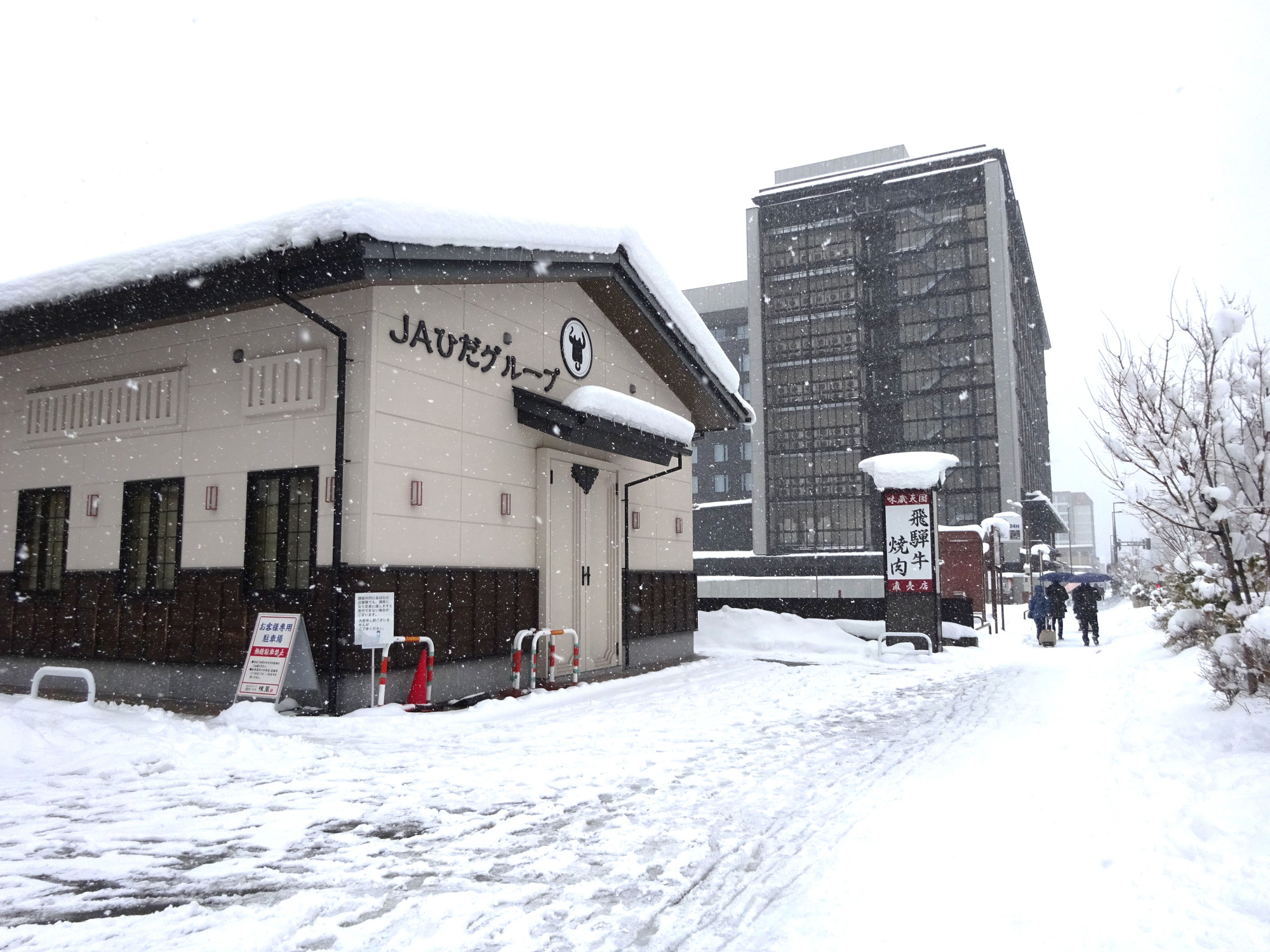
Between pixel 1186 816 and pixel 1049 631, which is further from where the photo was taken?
pixel 1049 631

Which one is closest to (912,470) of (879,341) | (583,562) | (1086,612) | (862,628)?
(862,628)

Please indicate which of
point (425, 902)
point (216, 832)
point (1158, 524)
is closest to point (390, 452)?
point (216, 832)

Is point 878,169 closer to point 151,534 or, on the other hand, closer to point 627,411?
point 627,411

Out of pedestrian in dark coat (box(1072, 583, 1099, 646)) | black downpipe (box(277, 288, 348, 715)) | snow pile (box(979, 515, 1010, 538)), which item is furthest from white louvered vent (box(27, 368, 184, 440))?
snow pile (box(979, 515, 1010, 538))

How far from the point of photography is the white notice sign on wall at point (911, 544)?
57.1ft

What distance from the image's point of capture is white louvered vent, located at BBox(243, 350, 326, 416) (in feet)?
32.6

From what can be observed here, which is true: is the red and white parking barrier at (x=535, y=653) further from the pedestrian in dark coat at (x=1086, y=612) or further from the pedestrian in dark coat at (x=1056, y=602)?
the pedestrian in dark coat at (x=1056, y=602)

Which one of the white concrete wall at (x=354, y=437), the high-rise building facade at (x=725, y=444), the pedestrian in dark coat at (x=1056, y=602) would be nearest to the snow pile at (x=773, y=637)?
the pedestrian in dark coat at (x=1056, y=602)

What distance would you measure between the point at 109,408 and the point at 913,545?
580 inches

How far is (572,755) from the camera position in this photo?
7301 mm

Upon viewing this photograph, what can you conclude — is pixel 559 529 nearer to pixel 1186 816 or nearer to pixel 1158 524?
pixel 1158 524

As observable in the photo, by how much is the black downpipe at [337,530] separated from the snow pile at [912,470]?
38.2ft

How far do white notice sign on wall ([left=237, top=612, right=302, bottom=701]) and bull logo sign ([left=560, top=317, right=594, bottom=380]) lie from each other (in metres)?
6.09

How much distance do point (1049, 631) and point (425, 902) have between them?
20919mm
